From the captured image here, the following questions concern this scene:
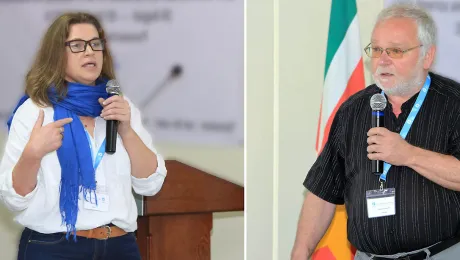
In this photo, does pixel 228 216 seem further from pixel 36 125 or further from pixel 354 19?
pixel 36 125

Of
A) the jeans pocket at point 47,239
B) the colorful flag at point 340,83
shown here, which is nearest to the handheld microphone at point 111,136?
the jeans pocket at point 47,239

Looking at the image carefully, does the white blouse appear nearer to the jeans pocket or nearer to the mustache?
the jeans pocket

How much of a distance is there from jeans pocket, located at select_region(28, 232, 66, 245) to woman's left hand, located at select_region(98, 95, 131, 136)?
429mm

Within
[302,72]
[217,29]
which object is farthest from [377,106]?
[217,29]

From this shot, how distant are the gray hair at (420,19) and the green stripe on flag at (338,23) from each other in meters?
1.04

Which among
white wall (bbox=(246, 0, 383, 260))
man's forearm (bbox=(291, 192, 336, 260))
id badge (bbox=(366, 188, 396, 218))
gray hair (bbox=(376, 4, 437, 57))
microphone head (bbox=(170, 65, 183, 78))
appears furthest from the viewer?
microphone head (bbox=(170, 65, 183, 78))

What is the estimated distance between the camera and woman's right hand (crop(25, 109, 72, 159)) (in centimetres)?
260

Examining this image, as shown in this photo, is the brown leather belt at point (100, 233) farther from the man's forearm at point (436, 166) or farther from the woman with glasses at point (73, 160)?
the man's forearm at point (436, 166)

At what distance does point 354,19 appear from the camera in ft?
12.8

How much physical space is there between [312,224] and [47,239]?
1018 millimetres

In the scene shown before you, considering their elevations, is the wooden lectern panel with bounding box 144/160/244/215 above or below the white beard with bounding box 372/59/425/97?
below

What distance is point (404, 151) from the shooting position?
2.60 metres

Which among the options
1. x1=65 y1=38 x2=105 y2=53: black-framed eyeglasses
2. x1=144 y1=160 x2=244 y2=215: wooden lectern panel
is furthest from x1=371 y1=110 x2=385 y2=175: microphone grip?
x1=65 y1=38 x2=105 y2=53: black-framed eyeglasses

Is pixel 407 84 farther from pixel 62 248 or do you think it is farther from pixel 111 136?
pixel 62 248
